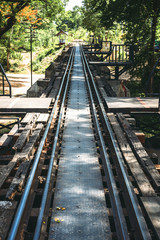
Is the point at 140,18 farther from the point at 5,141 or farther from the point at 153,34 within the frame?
the point at 5,141

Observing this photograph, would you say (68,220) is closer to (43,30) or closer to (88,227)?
(88,227)

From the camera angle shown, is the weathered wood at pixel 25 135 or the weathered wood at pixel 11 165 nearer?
the weathered wood at pixel 11 165

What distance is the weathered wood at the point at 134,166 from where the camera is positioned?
431cm

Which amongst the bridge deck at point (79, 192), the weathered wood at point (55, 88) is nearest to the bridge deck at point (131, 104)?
the bridge deck at point (79, 192)

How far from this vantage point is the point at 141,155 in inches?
214

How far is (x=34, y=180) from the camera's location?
4.73 metres

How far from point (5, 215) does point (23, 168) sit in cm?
119

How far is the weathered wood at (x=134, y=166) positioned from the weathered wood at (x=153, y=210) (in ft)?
0.62

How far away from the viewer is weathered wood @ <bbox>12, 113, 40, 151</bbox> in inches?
223

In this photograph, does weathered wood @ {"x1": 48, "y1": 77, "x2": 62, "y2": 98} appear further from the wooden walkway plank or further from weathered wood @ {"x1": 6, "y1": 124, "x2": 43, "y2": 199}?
weathered wood @ {"x1": 6, "y1": 124, "x2": 43, "y2": 199}

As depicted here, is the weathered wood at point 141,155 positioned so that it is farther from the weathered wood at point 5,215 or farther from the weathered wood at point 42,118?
the weathered wood at point 5,215

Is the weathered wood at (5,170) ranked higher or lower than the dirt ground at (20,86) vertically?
higher

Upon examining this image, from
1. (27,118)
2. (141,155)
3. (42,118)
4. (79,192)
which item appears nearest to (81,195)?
(79,192)

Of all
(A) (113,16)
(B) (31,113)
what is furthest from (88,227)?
(A) (113,16)
